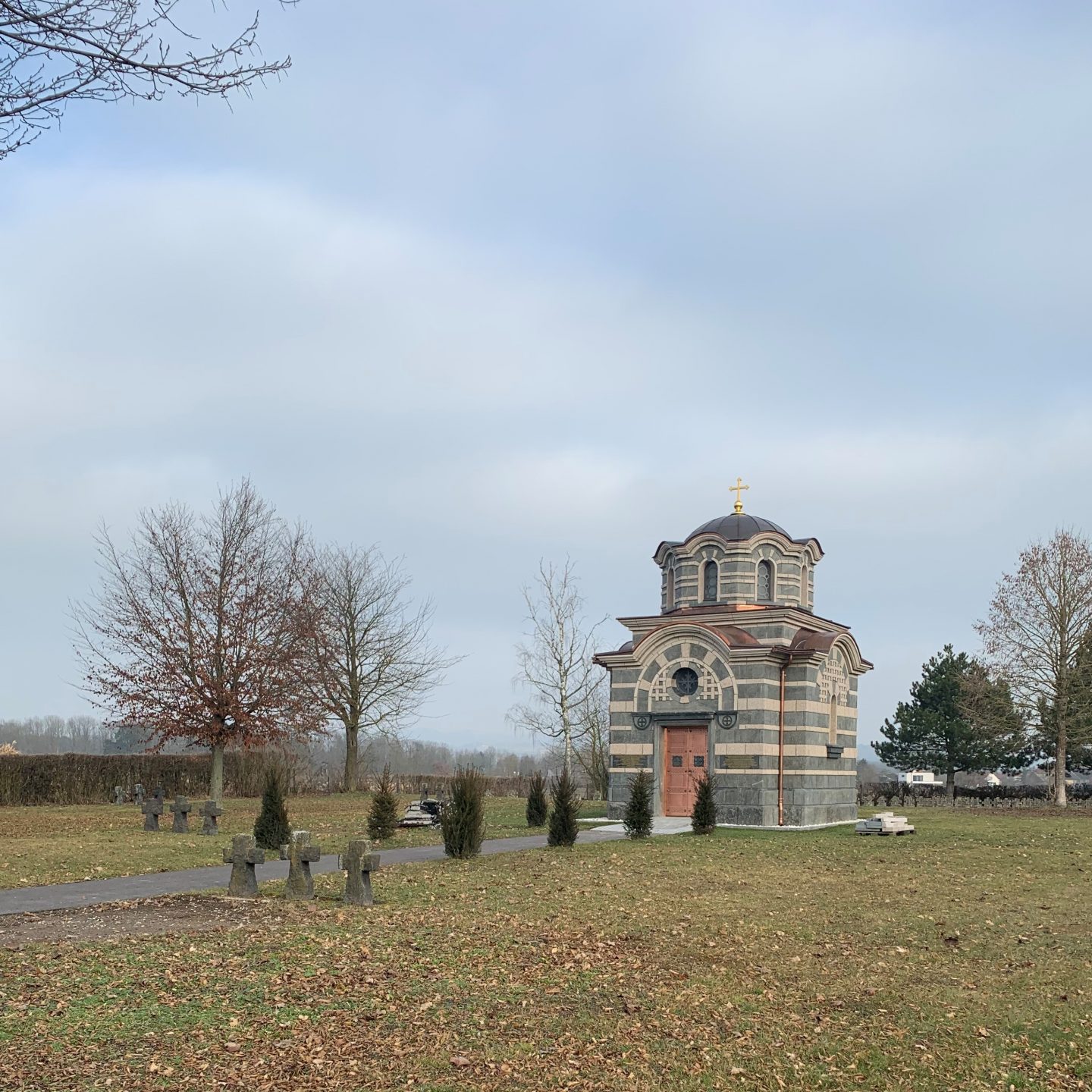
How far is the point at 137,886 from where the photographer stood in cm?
1471

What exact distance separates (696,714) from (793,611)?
12.5ft

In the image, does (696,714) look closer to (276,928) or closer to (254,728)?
(254,728)

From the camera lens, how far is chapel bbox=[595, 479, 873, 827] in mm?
28281

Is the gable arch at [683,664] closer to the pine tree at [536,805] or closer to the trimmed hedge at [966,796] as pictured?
the pine tree at [536,805]

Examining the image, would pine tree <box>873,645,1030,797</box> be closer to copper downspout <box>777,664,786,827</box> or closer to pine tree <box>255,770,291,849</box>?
copper downspout <box>777,664,786,827</box>

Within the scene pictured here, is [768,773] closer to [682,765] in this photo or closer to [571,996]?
[682,765]

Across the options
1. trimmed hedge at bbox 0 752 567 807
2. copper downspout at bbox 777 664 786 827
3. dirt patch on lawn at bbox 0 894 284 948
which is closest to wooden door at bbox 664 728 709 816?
copper downspout at bbox 777 664 786 827

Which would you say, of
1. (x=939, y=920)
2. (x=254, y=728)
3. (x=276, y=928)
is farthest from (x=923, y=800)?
(x=276, y=928)

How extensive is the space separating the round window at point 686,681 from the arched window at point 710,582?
3.10 metres

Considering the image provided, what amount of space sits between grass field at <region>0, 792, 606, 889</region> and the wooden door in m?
3.94

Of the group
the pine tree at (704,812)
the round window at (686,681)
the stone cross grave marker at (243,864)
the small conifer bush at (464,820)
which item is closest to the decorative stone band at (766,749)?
the round window at (686,681)

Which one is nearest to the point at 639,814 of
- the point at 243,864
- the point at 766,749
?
the point at 766,749

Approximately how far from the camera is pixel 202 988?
8.84 m

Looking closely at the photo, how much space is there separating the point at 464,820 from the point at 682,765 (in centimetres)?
1129
